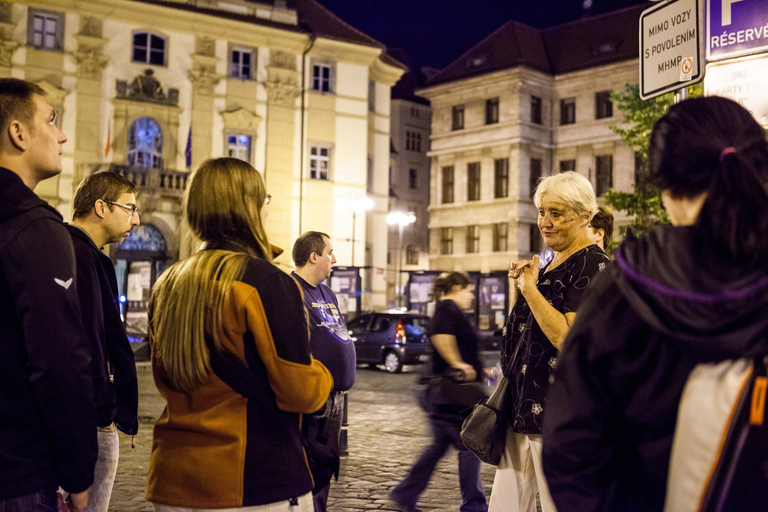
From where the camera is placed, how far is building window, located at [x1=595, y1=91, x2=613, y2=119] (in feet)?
159

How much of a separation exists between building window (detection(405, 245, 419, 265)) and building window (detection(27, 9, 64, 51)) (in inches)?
1279

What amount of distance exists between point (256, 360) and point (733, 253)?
4.59 ft

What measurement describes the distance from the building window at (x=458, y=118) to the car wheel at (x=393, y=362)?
108 feet

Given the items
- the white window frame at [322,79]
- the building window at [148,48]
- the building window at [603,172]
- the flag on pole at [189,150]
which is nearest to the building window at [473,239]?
the building window at [603,172]

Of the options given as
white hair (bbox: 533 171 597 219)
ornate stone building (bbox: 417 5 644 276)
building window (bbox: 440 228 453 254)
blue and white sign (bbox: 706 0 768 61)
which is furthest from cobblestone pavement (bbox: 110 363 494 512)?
building window (bbox: 440 228 453 254)

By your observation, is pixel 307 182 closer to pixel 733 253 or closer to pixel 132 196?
pixel 132 196

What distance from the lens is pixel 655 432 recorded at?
74.2 inches

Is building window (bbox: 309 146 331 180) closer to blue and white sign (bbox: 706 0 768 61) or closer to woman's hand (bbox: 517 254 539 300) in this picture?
blue and white sign (bbox: 706 0 768 61)

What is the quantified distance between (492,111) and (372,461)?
43939 millimetres

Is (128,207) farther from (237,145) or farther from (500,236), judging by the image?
(500,236)

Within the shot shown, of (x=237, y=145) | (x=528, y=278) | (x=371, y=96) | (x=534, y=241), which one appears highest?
(x=371, y=96)

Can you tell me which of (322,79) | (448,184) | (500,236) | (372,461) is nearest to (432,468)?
(372,461)

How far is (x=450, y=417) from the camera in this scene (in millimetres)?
6457

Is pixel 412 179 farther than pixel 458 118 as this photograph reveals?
Yes
